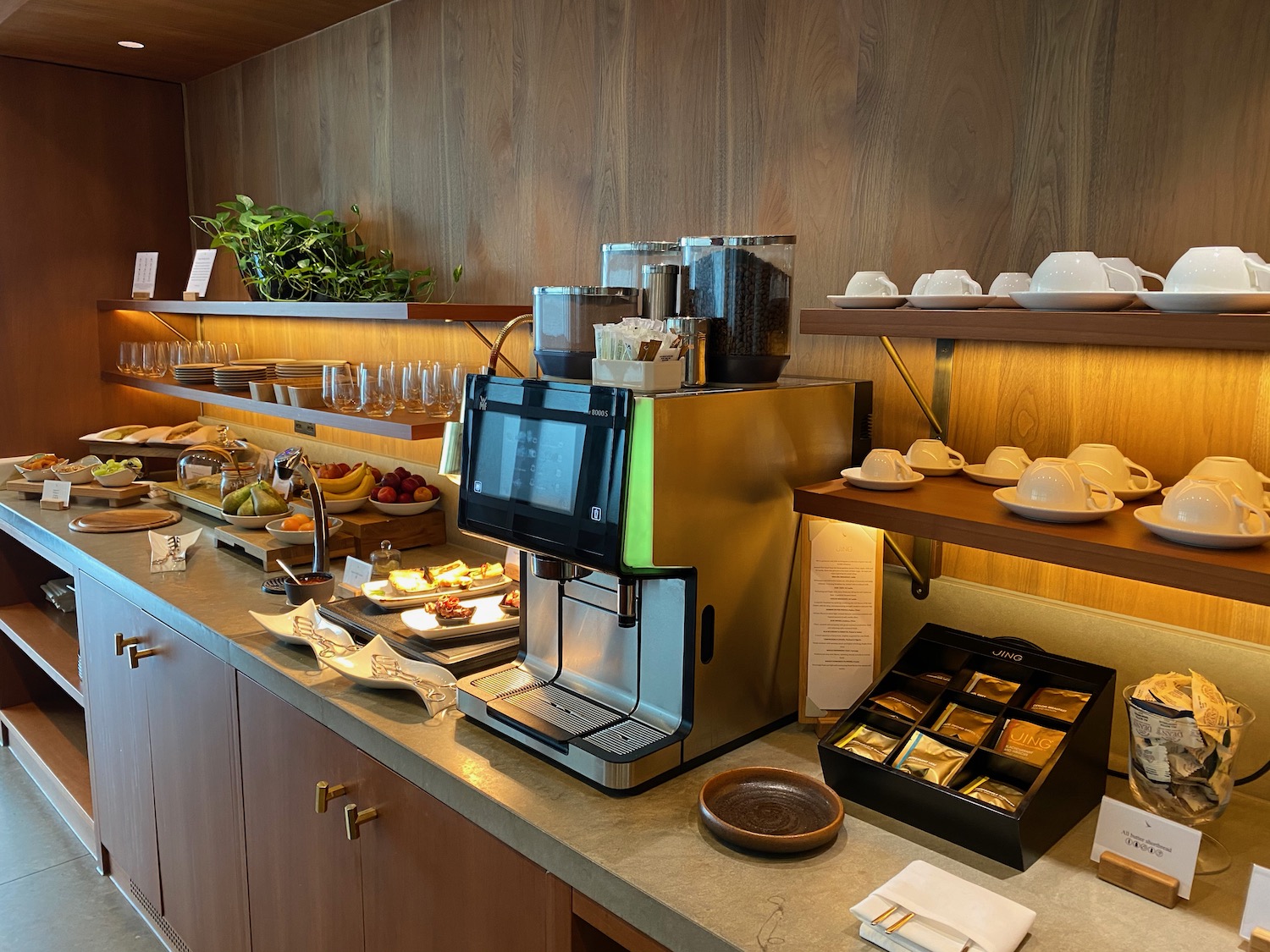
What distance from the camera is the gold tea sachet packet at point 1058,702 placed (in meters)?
1.31

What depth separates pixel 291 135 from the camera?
10.5 ft

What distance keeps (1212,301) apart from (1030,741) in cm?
59

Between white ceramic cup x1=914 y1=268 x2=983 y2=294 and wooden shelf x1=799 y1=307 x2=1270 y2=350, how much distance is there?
0.14ft

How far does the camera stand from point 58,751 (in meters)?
3.26

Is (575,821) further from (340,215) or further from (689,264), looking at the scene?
(340,215)

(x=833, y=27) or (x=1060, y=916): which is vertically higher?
(x=833, y=27)

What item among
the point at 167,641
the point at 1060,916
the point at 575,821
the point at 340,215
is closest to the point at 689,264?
the point at 575,821

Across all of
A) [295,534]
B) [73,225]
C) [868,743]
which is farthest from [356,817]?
[73,225]

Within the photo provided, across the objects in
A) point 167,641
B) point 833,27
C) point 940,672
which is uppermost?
point 833,27

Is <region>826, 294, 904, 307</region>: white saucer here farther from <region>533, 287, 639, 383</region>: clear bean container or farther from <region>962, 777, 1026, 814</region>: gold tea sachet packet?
<region>962, 777, 1026, 814</region>: gold tea sachet packet

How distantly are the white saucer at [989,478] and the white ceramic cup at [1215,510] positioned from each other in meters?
0.28

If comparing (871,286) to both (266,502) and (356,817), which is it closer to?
(356,817)

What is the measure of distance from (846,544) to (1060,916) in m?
0.60

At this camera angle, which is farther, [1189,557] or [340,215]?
[340,215]
